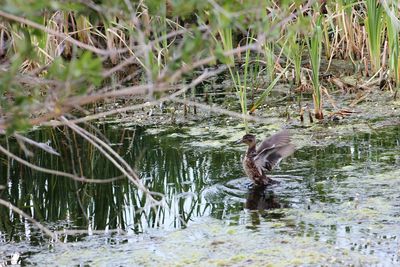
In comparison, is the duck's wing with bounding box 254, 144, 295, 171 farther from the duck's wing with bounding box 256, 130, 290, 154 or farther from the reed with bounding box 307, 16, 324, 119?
the reed with bounding box 307, 16, 324, 119

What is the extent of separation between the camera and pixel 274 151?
6430mm

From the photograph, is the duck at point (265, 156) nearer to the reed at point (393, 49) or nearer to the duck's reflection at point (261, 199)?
the duck's reflection at point (261, 199)

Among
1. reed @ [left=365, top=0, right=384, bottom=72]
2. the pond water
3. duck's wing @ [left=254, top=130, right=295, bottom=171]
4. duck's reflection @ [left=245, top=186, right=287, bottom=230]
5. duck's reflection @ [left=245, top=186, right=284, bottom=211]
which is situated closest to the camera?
the pond water

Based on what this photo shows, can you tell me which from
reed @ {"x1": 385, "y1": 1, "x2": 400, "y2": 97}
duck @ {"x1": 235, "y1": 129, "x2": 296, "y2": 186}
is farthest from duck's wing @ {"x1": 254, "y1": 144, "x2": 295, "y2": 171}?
reed @ {"x1": 385, "y1": 1, "x2": 400, "y2": 97}

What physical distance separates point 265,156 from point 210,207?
77 cm

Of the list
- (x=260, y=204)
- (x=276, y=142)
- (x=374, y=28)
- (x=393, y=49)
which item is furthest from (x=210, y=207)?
(x=374, y=28)

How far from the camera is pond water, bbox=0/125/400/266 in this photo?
4902mm

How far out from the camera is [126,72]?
430 inches

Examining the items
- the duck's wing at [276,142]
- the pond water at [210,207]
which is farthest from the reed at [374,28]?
the duck's wing at [276,142]

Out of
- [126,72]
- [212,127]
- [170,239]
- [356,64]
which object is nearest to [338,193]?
[170,239]

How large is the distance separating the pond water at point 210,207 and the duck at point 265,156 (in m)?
0.10

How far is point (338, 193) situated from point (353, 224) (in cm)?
63

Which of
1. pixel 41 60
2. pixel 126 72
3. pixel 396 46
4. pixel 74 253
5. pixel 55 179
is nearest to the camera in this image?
pixel 74 253

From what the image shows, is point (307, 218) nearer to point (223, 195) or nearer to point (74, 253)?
point (223, 195)
